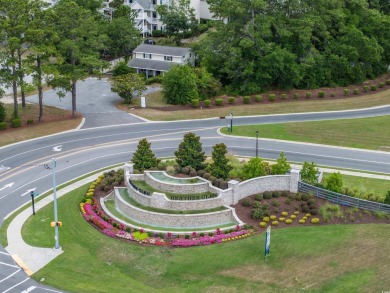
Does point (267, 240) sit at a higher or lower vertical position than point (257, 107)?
lower

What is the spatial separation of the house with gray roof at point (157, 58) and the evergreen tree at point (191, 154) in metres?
39.1

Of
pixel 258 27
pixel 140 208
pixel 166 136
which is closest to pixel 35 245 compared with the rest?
pixel 140 208

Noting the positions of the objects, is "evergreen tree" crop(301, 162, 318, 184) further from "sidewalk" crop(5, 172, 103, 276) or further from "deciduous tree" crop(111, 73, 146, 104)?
"deciduous tree" crop(111, 73, 146, 104)

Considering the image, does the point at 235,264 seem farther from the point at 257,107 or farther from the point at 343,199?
the point at 257,107

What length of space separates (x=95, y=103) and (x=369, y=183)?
39915 millimetres

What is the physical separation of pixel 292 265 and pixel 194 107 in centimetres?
4219

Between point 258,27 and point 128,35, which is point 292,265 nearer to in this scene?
point 258,27

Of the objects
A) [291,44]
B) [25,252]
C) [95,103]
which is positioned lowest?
[25,252]

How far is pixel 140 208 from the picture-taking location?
4381 cm

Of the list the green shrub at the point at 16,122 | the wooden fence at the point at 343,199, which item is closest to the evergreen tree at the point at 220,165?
the wooden fence at the point at 343,199

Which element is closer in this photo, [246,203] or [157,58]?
[246,203]

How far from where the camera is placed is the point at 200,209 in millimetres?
43500

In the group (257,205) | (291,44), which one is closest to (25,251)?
(257,205)

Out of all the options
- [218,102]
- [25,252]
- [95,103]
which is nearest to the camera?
[25,252]
